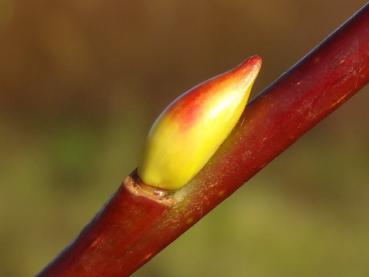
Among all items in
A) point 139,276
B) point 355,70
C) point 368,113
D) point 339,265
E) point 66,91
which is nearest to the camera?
point 355,70

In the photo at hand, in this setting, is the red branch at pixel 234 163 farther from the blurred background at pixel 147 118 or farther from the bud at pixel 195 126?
the blurred background at pixel 147 118

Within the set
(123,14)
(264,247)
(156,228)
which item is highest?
(156,228)

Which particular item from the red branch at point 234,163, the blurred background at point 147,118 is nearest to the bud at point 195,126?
the red branch at point 234,163

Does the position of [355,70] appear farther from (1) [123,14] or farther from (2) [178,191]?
(1) [123,14]

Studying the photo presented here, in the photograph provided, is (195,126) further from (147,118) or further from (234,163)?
(147,118)

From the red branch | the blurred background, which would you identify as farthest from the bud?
the blurred background

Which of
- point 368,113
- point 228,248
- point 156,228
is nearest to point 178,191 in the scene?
point 156,228

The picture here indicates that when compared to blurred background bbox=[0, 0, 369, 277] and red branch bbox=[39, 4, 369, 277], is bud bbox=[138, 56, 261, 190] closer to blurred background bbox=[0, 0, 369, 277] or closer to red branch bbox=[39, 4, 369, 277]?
red branch bbox=[39, 4, 369, 277]
